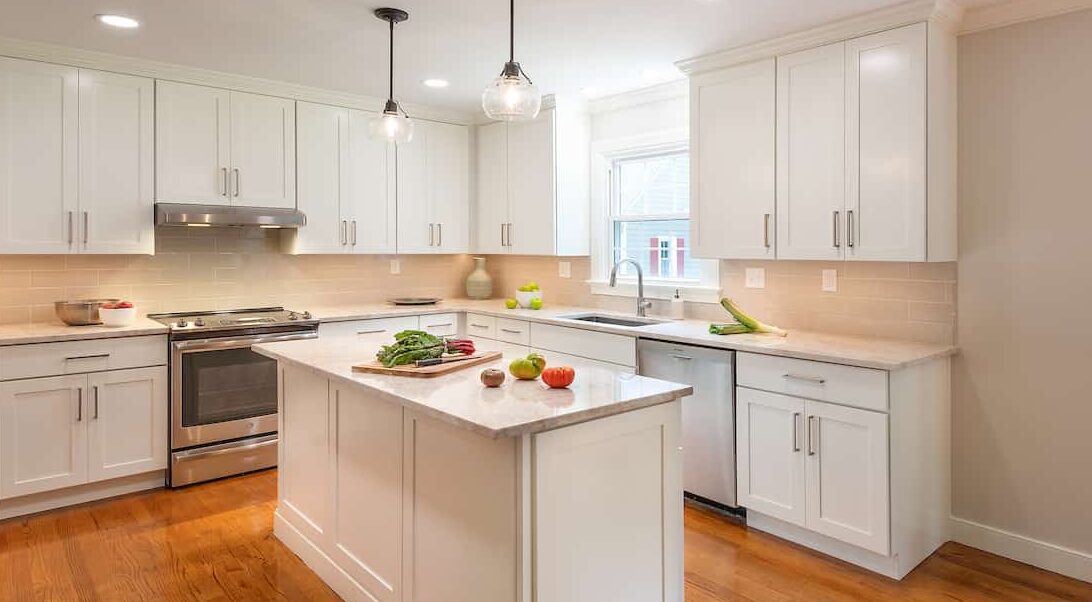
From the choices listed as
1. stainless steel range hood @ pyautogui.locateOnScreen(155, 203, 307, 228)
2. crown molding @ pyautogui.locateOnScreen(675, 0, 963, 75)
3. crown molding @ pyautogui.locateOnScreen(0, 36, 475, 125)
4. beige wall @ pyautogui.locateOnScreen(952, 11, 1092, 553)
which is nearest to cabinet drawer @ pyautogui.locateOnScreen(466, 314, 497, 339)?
stainless steel range hood @ pyautogui.locateOnScreen(155, 203, 307, 228)

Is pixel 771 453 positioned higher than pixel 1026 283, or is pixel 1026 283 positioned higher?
pixel 1026 283

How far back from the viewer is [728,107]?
12.1 feet

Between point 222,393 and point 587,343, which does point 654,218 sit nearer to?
point 587,343

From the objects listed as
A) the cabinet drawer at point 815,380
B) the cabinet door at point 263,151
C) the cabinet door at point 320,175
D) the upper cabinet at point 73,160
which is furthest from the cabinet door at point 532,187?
the upper cabinet at point 73,160

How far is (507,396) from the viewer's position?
6.97 feet

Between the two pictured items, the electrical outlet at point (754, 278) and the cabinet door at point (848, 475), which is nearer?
the cabinet door at point (848, 475)

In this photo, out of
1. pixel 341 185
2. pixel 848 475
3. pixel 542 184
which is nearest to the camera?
pixel 848 475

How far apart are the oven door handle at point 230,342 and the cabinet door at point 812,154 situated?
9.24 ft

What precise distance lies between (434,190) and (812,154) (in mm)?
2861

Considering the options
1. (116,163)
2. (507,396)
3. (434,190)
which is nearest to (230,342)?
(116,163)

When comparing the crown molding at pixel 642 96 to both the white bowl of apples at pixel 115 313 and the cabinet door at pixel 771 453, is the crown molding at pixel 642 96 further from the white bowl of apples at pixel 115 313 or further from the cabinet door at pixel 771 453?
the white bowl of apples at pixel 115 313

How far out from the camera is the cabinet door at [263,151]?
4312 mm

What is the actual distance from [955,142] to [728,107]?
107cm

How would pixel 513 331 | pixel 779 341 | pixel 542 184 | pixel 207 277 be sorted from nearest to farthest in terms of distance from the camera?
pixel 779 341 → pixel 207 277 → pixel 513 331 → pixel 542 184
